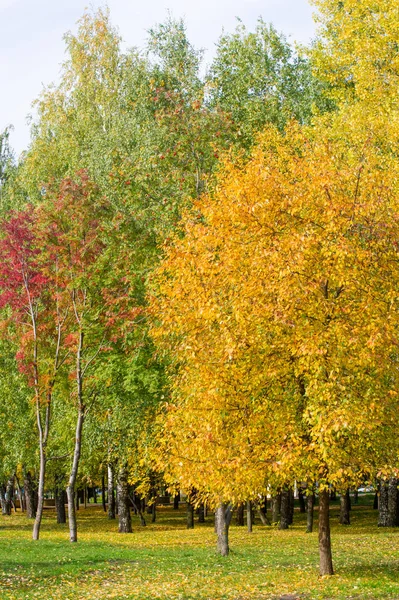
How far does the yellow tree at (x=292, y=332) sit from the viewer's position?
15133 mm

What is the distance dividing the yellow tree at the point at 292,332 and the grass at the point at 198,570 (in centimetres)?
187

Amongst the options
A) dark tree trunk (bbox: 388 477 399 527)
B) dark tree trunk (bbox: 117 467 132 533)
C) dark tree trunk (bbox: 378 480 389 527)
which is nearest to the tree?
dark tree trunk (bbox: 117 467 132 533)

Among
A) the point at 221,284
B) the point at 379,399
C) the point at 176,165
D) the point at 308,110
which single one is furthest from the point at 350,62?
the point at 379,399

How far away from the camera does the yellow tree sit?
49.6 feet

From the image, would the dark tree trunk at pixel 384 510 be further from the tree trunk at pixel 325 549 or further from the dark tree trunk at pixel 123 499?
the tree trunk at pixel 325 549

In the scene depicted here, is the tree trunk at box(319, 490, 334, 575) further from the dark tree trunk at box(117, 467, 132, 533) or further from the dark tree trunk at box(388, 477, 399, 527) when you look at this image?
the dark tree trunk at box(388, 477, 399, 527)

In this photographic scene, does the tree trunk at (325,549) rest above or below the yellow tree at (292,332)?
below

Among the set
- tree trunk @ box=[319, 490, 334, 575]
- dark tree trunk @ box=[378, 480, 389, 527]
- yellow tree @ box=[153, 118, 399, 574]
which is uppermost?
yellow tree @ box=[153, 118, 399, 574]

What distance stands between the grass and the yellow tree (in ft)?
6.15

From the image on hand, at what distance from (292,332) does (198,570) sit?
7.75 meters

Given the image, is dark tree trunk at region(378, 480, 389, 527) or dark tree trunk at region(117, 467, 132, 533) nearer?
dark tree trunk at region(378, 480, 389, 527)

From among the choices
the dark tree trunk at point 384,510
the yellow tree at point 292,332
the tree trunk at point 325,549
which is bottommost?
the dark tree trunk at point 384,510

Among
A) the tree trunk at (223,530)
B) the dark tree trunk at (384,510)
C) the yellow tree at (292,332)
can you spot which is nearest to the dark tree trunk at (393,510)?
the dark tree trunk at (384,510)

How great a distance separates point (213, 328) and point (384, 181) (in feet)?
17.1
